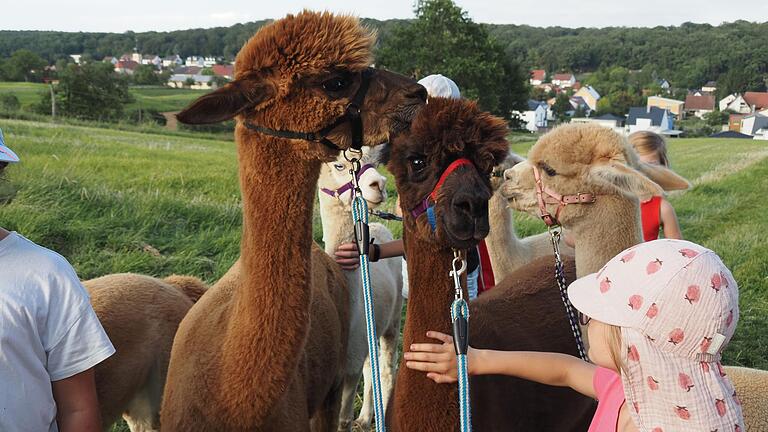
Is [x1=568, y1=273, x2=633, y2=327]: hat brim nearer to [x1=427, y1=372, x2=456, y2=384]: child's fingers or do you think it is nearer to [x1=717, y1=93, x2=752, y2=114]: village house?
[x1=427, y1=372, x2=456, y2=384]: child's fingers

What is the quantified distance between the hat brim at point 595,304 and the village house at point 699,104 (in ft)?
364

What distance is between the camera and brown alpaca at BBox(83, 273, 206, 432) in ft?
11.2

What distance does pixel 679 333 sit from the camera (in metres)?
1.58

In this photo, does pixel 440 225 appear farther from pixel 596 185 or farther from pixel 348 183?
pixel 348 183

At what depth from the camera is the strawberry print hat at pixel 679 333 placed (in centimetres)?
158

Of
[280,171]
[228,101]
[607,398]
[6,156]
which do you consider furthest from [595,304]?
[6,156]

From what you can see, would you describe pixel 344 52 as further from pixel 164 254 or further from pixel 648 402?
pixel 164 254

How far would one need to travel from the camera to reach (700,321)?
5.14 ft

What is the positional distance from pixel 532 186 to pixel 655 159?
1.84 meters

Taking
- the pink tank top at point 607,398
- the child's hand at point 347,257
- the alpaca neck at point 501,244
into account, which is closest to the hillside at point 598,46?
the alpaca neck at point 501,244

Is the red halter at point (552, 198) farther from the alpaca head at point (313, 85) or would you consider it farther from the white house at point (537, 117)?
the white house at point (537, 117)

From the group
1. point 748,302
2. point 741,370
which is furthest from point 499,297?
point 748,302

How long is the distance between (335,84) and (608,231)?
157 cm

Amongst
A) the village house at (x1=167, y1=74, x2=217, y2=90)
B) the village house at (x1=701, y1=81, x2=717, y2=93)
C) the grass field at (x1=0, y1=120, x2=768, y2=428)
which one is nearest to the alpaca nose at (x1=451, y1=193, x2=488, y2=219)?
the grass field at (x1=0, y1=120, x2=768, y2=428)
